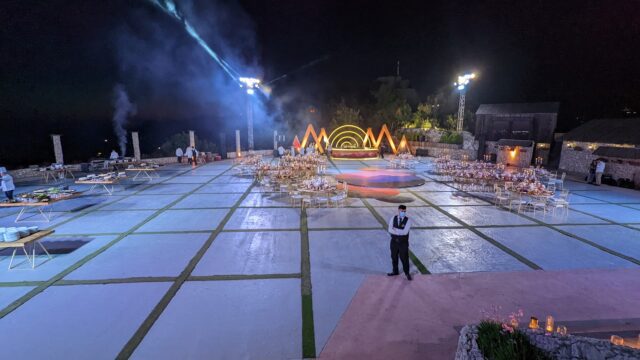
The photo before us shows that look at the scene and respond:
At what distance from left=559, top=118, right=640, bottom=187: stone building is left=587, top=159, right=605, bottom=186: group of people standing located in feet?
2.68

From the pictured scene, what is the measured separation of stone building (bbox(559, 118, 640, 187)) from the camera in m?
17.2

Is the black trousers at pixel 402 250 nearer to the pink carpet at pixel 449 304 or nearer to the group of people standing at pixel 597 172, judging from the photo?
the pink carpet at pixel 449 304

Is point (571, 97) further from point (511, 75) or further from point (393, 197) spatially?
point (393, 197)

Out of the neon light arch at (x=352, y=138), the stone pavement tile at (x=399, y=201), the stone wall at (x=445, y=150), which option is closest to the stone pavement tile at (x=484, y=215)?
the stone pavement tile at (x=399, y=201)

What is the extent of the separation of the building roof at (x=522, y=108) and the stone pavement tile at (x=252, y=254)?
80.8ft

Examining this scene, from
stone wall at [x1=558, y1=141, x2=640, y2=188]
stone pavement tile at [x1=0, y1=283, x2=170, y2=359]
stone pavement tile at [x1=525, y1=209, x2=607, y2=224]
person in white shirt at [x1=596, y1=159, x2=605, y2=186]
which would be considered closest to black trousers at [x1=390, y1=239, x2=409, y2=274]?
stone pavement tile at [x1=0, y1=283, x2=170, y2=359]

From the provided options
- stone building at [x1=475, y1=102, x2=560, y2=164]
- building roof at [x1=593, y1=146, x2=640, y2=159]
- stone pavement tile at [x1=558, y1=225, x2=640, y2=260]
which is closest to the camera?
stone pavement tile at [x1=558, y1=225, x2=640, y2=260]

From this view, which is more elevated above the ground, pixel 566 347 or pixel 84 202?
pixel 566 347

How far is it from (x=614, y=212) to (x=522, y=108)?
16601 mm

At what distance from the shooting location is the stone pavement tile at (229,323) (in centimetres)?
464

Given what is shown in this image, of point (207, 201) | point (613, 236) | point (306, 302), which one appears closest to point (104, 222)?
point (207, 201)

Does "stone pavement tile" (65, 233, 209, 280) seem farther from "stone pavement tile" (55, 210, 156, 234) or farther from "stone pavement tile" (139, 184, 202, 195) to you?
"stone pavement tile" (139, 184, 202, 195)

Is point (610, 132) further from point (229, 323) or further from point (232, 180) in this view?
point (229, 323)

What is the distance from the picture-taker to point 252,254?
26.9 feet
